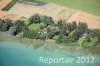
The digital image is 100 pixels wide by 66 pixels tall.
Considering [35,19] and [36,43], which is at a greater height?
[35,19]

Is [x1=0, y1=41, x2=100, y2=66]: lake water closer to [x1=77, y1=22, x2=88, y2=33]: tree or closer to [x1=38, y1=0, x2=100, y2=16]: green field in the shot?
[x1=77, y1=22, x2=88, y2=33]: tree

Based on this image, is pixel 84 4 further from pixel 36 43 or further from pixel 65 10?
pixel 36 43

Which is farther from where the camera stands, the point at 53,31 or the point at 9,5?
the point at 9,5

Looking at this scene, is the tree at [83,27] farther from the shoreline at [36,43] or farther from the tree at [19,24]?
the tree at [19,24]

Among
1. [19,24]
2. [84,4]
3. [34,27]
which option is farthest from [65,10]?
[19,24]

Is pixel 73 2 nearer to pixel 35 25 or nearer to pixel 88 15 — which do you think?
pixel 88 15

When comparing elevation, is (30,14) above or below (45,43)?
above

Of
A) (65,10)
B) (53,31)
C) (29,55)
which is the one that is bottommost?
(29,55)

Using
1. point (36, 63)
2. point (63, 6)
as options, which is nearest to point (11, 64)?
point (36, 63)
